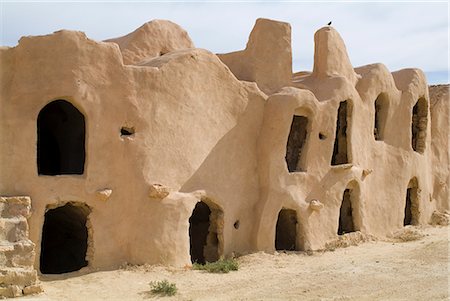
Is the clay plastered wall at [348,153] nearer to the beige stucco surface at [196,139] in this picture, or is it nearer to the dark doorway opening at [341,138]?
the beige stucco surface at [196,139]

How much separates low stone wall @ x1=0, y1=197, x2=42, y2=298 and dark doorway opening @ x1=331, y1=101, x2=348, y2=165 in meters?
11.8

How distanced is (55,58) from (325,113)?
9318 mm

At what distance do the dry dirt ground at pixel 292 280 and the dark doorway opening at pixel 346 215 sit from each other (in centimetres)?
302

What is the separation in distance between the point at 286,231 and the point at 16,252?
30.4ft

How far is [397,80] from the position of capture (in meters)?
23.2

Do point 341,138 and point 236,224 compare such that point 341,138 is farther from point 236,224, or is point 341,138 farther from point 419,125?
point 236,224

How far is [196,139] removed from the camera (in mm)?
15398

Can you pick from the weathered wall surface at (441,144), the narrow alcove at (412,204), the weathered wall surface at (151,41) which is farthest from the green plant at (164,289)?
the weathered wall surface at (441,144)

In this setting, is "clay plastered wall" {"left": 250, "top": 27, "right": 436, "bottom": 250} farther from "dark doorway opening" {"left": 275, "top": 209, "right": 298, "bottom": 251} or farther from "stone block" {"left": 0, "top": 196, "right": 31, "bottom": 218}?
"stone block" {"left": 0, "top": 196, "right": 31, "bottom": 218}

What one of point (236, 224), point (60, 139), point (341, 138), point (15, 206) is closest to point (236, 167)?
point (236, 224)

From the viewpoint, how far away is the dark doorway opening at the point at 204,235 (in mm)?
15977

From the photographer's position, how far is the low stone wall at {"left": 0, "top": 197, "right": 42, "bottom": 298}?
1118cm

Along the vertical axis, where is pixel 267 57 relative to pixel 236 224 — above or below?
above

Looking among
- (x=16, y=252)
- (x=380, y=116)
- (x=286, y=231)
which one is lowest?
(x=286, y=231)
